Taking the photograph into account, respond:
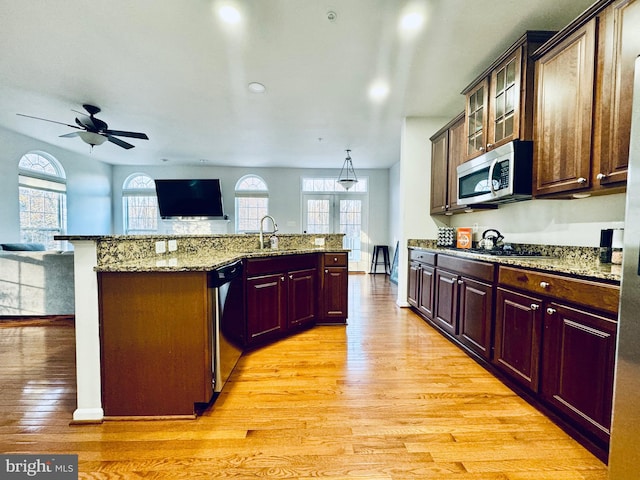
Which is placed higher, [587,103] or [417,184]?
[587,103]

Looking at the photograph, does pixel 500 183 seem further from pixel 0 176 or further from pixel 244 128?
pixel 0 176

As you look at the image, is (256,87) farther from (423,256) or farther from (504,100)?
(423,256)

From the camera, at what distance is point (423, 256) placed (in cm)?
329

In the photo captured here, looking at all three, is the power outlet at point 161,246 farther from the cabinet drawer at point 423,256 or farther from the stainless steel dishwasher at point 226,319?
the cabinet drawer at point 423,256

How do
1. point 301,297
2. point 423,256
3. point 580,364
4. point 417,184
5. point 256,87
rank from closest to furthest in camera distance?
point 580,364 < point 301,297 < point 256,87 < point 423,256 < point 417,184

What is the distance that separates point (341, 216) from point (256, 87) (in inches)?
179

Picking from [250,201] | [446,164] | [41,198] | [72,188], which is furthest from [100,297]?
[72,188]

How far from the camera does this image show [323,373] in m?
2.08

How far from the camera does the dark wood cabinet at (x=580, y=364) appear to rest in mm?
1252

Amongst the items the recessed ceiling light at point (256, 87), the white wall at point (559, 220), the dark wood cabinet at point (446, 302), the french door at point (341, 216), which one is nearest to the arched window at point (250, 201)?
the french door at point (341, 216)

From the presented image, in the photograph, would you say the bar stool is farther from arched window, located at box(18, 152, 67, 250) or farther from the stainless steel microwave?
arched window, located at box(18, 152, 67, 250)

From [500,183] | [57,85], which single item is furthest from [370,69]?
[57,85]

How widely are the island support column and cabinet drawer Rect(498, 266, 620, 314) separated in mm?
2568

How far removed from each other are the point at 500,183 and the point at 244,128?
381 centimetres
